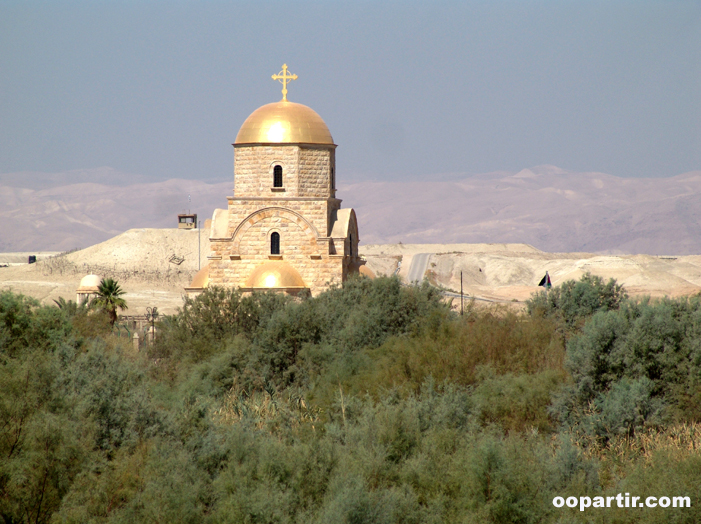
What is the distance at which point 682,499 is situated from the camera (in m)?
13.0

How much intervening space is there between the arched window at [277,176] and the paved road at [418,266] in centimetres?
3380

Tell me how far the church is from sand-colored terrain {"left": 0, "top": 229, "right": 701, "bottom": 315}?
64.3ft

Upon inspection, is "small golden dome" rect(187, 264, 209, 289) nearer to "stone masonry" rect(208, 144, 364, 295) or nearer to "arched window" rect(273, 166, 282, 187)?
"stone masonry" rect(208, 144, 364, 295)

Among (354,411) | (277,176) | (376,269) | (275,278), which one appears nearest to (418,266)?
(376,269)

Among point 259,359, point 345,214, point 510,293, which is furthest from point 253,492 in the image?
point 510,293

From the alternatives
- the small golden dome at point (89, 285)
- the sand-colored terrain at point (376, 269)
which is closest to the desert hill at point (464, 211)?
the sand-colored terrain at point (376, 269)

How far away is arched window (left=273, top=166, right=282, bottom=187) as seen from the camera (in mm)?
31764

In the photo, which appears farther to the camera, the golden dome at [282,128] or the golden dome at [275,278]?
the golden dome at [282,128]

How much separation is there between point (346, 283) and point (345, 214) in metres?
5.13

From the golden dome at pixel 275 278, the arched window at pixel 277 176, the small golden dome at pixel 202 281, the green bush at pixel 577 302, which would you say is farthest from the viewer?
the small golden dome at pixel 202 281

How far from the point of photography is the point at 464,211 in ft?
506

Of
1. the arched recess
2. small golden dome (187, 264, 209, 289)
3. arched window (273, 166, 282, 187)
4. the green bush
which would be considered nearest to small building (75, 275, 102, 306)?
small golden dome (187, 264, 209, 289)

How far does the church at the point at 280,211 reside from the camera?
31.5 m

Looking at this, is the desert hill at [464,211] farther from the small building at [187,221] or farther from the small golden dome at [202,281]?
the small golden dome at [202,281]
